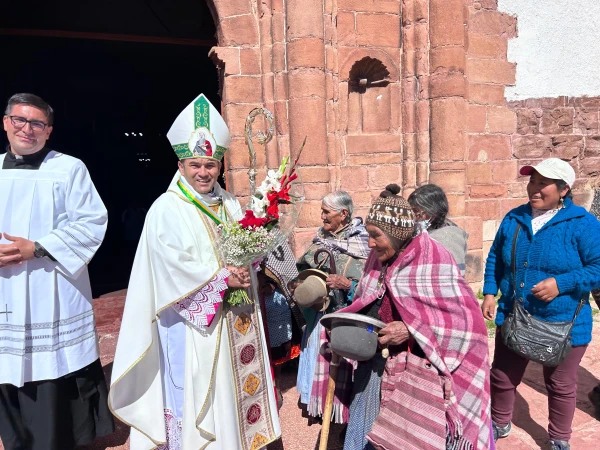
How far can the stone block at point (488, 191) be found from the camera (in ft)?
20.0

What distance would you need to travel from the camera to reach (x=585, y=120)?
6.52 m

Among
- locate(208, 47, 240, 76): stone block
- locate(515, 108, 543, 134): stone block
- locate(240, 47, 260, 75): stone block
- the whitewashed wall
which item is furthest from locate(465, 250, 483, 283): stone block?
locate(208, 47, 240, 76): stone block

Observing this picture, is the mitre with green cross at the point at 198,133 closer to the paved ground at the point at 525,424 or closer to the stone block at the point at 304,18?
the paved ground at the point at 525,424

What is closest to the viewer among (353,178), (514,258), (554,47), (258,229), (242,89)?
(258,229)

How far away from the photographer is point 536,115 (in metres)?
6.25

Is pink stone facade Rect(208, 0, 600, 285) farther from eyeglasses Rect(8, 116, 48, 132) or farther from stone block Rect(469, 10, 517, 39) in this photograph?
eyeglasses Rect(8, 116, 48, 132)

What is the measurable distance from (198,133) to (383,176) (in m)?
3.57

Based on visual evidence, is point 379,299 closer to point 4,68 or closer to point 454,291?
point 454,291

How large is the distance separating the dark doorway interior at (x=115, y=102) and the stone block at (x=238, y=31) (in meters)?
3.48

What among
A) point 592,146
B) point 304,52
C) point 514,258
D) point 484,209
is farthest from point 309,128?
point 592,146

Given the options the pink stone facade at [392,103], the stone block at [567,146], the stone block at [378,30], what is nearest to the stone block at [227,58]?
the pink stone facade at [392,103]

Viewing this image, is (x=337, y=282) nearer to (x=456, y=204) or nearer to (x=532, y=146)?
(x=456, y=204)

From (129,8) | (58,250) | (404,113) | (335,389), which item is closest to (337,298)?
(335,389)

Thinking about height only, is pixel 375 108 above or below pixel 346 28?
below
